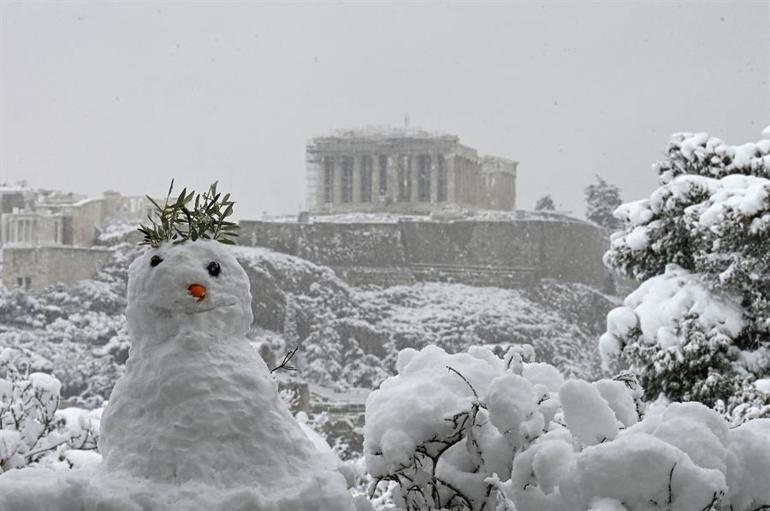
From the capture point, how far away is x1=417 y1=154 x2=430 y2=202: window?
137 ft

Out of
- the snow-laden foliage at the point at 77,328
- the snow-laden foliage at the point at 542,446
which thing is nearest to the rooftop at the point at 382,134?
the snow-laden foliage at the point at 77,328

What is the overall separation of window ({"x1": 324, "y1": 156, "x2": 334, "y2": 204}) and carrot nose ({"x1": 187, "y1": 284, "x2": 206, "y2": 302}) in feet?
136

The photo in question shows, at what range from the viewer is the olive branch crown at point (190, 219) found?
1530 mm

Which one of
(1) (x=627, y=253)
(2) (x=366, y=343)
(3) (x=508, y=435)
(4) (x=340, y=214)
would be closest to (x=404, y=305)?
(2) (x=366, y=343)

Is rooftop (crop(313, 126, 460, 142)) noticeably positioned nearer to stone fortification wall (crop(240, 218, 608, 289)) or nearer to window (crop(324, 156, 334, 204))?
window (crop(324, 156, 334, 204))

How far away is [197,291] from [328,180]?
42.1m

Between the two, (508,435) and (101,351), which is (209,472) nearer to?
(508,435)

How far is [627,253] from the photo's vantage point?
641 cm

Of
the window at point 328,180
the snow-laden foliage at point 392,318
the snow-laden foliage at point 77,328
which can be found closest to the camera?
the snow-laden foliage at point 77,328

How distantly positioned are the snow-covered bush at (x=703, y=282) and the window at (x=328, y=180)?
120 feet

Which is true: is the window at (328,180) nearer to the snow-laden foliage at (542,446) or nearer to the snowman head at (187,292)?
the snow-laden foliage at (542,446)

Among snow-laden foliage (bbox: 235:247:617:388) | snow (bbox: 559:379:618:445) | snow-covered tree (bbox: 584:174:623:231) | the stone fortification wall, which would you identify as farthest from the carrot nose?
snow-covered tree (bbox: 584:174:623:231)

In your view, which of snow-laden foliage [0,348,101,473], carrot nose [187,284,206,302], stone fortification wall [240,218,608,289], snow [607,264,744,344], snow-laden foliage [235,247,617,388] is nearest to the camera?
carrot nose [187,284,206,302]

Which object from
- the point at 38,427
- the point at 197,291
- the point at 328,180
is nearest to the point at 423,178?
the point at 328,180
